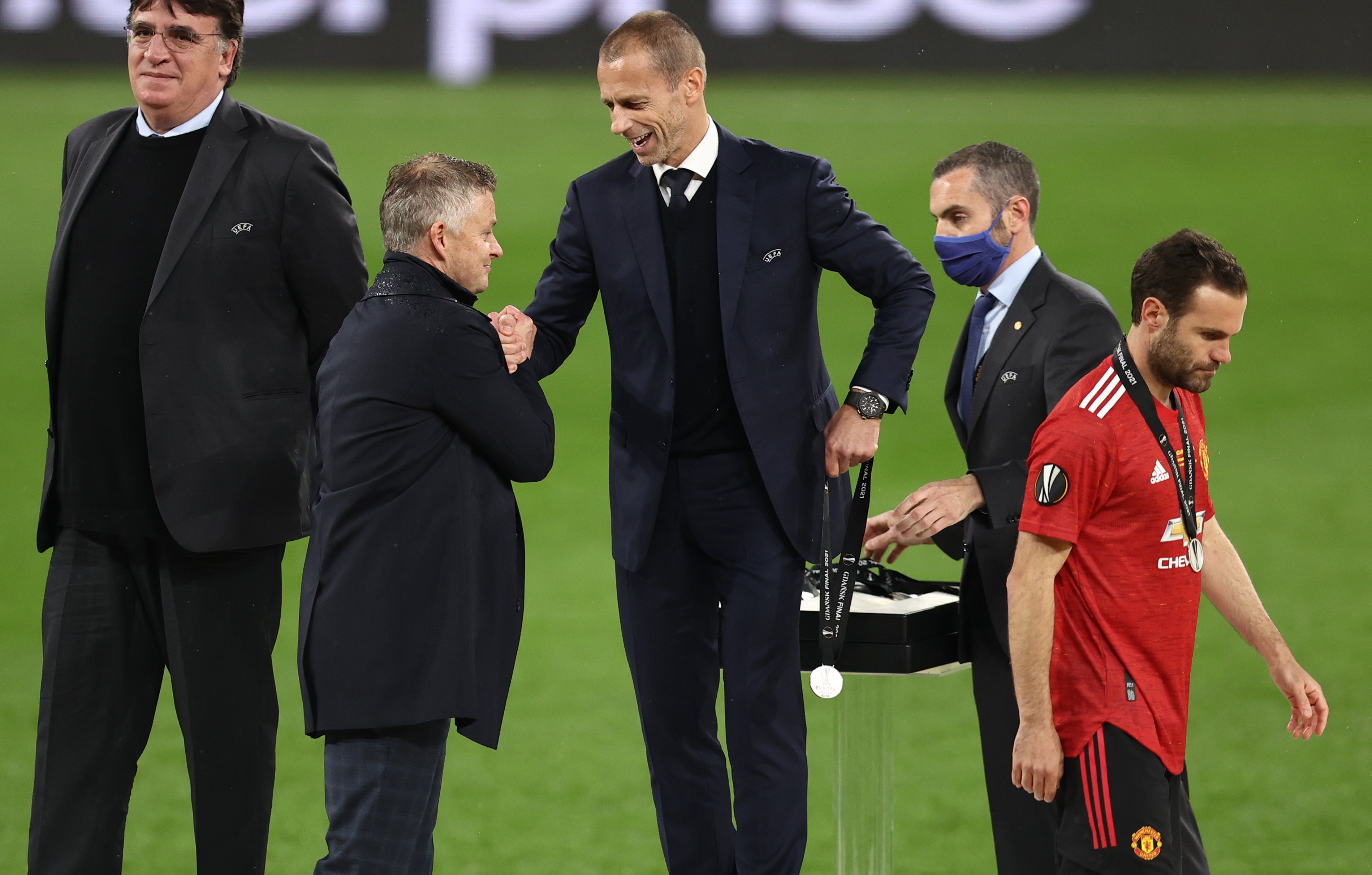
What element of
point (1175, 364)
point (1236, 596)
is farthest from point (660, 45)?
point (1236, 596)

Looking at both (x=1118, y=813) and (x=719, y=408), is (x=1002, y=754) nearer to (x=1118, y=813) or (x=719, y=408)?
(x=1118, y=813)

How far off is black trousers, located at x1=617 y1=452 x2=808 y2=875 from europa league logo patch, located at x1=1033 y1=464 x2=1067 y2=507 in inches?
24.4

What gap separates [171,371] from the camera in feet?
9.78

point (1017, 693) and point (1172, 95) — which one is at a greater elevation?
point (1172, 95)

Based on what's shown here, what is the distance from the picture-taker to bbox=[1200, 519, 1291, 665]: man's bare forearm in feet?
A: 9.16

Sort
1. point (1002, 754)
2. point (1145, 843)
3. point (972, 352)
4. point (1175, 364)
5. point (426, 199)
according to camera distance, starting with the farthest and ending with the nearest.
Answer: point (972, 352) < point (1002, 754) < point (426, 199) < point (1175, 364) < point (1145, 843)

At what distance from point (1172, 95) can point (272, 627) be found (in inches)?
418

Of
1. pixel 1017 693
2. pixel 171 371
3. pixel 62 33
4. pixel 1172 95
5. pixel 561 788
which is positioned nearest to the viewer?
pixel 1017 693

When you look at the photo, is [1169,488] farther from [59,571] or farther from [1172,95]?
[1172,95]

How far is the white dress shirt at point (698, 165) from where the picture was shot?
10.2 ft

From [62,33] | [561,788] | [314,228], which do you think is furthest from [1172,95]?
[314,228]

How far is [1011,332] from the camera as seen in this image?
3.19 m

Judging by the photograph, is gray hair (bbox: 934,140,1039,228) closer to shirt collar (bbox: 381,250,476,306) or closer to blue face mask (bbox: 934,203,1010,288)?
blue face mask (bbox: 934,203,1010,288)

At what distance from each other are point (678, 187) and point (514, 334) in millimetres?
497
